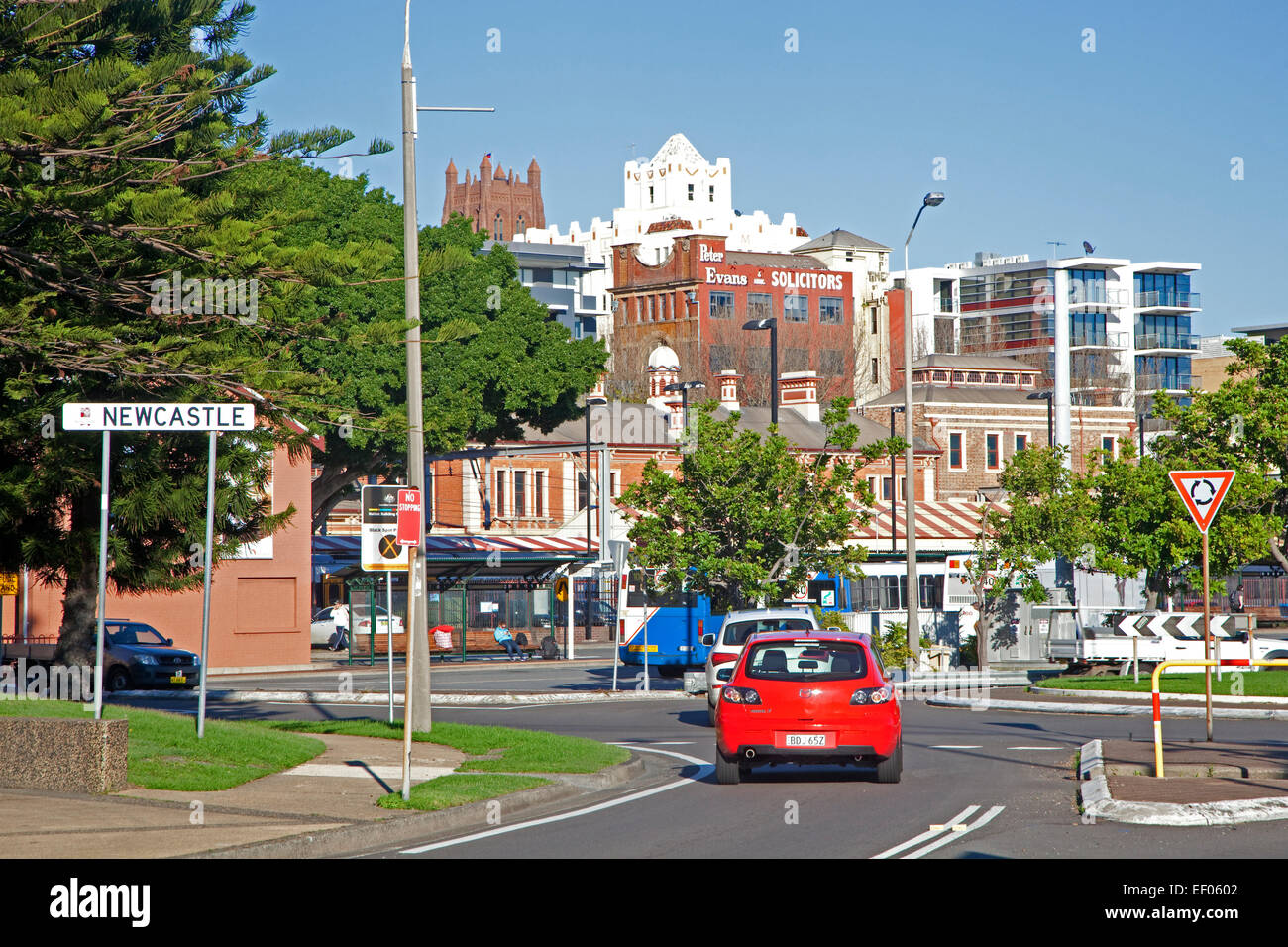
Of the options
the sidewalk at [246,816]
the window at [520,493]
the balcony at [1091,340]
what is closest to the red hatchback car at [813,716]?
the sidewalk at [246,816]

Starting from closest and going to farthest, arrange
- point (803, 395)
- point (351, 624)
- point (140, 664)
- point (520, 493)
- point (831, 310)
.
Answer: point (140, 664)
point (351, 624)
point (520, 493)
point (803, 395)
point (831, 310)

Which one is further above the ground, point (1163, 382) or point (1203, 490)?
point (1163, 382)

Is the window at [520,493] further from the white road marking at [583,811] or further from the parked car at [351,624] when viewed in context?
the white road marking at [583,811]

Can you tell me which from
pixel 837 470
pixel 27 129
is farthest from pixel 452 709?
pixel 27 129

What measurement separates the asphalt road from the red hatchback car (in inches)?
12.6

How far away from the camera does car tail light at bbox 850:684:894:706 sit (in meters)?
15.4

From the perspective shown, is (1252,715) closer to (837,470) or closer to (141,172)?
(837,470)

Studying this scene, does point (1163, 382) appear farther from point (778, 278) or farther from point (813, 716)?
point (813, 716)

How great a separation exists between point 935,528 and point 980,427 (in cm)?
2944

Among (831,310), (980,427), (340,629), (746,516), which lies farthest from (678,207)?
(746,516)

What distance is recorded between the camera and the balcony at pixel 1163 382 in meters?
124

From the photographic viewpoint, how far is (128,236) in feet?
47.9

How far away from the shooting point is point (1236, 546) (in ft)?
97.3

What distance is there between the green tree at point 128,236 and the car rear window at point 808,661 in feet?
16.9
